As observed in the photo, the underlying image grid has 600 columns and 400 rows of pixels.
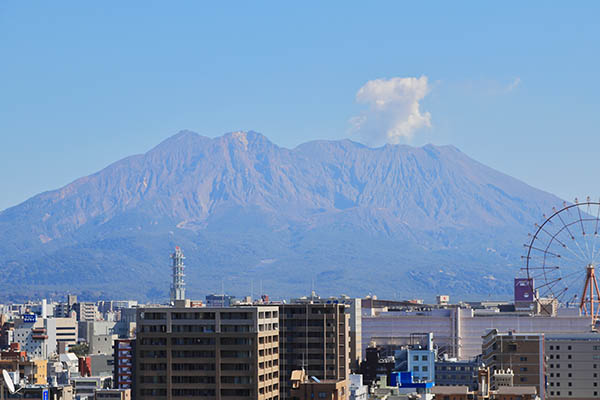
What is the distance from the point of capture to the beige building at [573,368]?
13150cm

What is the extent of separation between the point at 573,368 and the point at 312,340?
123 feet

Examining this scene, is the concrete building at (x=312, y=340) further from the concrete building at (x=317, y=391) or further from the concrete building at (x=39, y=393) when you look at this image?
the concrete building at (x=39, y=393)

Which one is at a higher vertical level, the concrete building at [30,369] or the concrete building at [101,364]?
the concrete building at [30,369]

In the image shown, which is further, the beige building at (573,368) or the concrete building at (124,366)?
the concrete building at (124,366)

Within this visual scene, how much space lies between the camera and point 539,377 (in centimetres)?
13138

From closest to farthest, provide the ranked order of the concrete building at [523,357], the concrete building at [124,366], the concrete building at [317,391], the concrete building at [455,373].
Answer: the concrete building at [317,391]
the concrete building at [523,357]
the concrete building at [124,366]
the concrete building at [455,373]

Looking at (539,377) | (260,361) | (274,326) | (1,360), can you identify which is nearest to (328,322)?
(274,326)

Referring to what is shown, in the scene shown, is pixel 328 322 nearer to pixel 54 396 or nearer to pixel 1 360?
pixel 54 396

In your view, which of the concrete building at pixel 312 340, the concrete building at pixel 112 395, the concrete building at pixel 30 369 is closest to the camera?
the concrete building at pixel 312 340

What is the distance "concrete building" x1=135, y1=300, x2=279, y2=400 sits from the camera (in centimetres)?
8988

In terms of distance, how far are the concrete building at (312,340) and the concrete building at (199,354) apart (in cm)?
1219

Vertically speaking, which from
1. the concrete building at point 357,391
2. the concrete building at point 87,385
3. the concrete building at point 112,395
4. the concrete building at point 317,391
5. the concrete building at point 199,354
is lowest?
the concrete building at point 87,385

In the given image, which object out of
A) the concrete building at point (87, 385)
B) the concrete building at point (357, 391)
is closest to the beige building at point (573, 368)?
the concrete building at point (357, 391)

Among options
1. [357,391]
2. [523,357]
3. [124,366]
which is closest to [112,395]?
[124,366]
